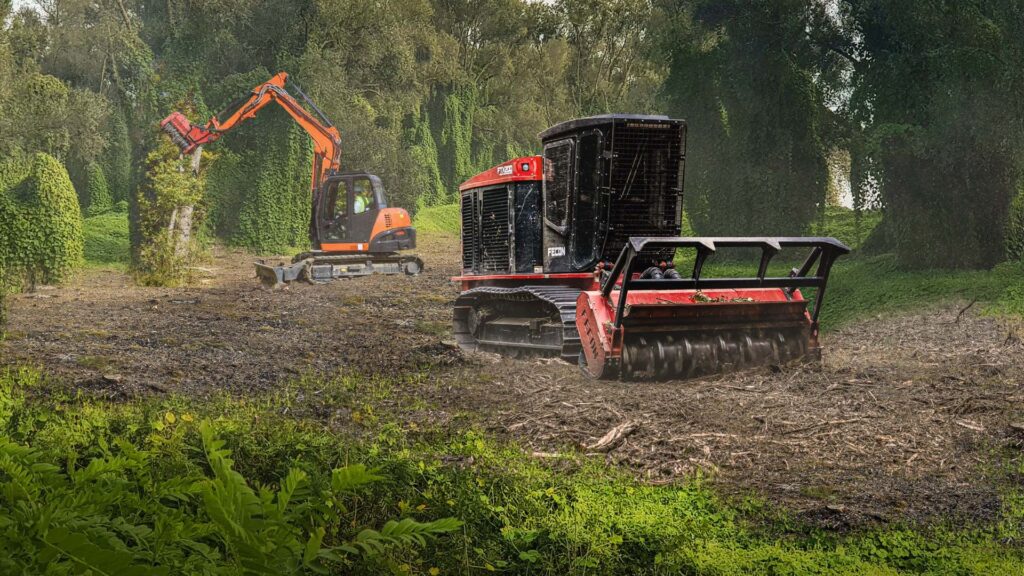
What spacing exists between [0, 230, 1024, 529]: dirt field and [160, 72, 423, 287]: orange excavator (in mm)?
5906

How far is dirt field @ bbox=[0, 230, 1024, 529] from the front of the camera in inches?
218

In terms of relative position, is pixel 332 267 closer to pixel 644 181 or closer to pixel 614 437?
pixel 644 181

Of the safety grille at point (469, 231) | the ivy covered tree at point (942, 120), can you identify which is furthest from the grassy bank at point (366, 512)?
the ivy covered tree at point (942, 120)

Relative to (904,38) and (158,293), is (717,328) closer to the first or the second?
(904,38)

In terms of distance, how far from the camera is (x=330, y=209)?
21016 millimetres

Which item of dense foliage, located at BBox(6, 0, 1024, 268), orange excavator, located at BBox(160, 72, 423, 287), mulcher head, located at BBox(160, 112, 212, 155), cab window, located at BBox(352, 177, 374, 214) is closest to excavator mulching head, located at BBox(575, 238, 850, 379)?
dense foliage, located at BBox(6, 0, 1024, 268)

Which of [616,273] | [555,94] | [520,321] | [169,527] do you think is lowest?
[520,321]

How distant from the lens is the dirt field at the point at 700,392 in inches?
218

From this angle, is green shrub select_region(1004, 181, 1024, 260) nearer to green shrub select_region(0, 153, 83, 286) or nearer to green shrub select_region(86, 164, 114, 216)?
green shrub select_region(0, 153, 83, 286)

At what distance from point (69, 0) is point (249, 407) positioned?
35567 mm

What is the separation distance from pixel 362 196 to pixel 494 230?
423 inches

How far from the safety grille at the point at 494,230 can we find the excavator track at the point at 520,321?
37cm

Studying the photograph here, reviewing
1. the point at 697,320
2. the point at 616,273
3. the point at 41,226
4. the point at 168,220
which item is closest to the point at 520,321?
the point at 616,273

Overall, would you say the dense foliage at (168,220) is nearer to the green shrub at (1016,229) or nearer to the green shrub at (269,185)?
the green shrub at (269,185)
